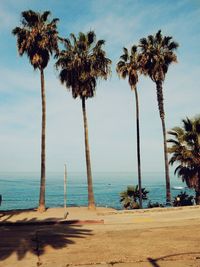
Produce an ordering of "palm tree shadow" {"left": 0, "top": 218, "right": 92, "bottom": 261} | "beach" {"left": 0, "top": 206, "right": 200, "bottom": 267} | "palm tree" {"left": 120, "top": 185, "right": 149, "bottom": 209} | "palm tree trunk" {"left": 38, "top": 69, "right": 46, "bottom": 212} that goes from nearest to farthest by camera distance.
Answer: "beach" {"left": 0, "top": 206, "right": 200, "bottom": 267} → "palm tree shadow" {"left": 0, "top": 218, "right": 92, "bottom": 261} → "palm tree trunk" {"left": 38, "top": 69, "right": 46, "bottom": 212} → "palm tree" {"left": 120, "top": 185, "right": 149, "bottom": 209}

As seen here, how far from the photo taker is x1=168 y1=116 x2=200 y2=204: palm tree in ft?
91.4

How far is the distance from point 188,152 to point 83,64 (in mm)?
11224

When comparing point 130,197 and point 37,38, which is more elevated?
point 37,38

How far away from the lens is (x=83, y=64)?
28703mm

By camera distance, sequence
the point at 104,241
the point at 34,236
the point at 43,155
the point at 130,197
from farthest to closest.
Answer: the point at 130,197 < the point at 43,155 < the point at 34,236 < the point at 104,241

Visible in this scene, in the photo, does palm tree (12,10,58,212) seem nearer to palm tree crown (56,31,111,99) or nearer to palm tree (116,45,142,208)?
palm tree crown (56,31,111,99)

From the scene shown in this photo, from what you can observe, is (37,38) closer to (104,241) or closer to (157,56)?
(157,56)

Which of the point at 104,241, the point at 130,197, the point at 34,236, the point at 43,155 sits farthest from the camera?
the point at 130,197

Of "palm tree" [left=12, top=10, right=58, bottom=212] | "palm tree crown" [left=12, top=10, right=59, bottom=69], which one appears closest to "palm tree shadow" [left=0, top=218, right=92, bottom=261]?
"palm tree" [left=12, top=10, right=58, bottom=212]

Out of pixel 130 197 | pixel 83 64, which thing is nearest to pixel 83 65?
pixel 83 64

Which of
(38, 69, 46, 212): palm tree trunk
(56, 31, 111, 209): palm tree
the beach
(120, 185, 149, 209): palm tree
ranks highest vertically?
(56, 31, 111, 209): palm tree

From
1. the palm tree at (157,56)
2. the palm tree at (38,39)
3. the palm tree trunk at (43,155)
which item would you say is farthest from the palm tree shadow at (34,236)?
the palm tree at (157,56)

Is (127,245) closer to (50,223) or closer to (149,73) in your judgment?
(50,223)

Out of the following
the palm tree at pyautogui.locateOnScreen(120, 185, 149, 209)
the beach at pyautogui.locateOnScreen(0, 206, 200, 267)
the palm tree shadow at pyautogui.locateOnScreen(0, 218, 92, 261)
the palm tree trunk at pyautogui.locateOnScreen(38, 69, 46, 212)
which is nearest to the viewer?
the beach at pyautogui.locateOnScreen(0, 206, 200, 267)
